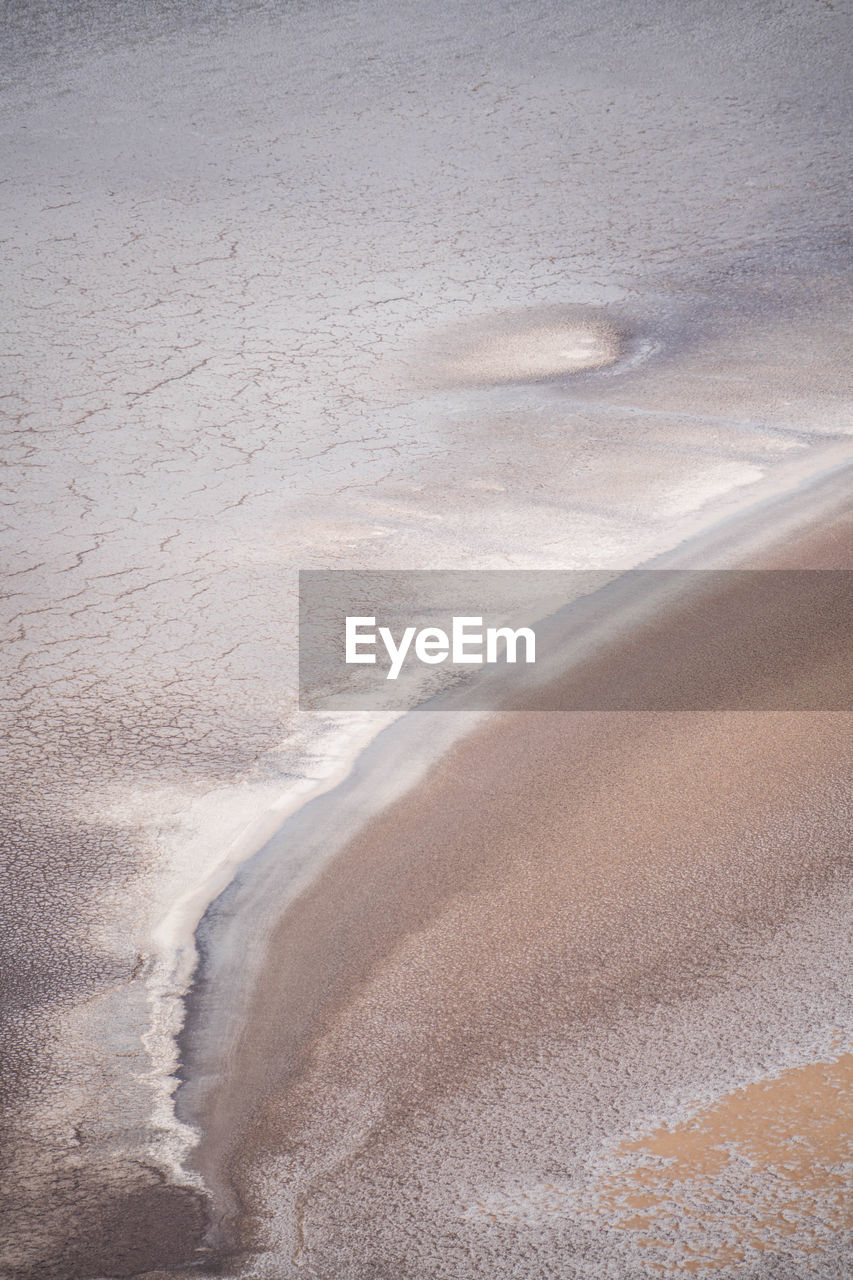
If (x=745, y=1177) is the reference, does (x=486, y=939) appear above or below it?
above

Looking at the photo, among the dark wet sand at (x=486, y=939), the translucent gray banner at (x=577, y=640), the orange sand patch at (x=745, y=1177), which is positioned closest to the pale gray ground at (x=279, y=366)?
the translucent gray banner at (x=577, y=640)

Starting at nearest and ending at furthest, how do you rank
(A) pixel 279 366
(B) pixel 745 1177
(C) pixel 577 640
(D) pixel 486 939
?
(B) pixel 745 1177 < (D) pixel 486 939 < (C) pixel 577 640 < (A) pixel 279 366

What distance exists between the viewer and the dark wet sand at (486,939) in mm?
2686

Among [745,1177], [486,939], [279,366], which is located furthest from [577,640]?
[279,366]

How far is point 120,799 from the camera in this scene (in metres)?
4.18

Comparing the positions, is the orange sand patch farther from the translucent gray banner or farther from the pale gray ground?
the translucent gray banner

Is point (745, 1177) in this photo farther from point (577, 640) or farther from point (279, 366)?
point (279, 366)

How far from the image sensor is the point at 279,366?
8336mm

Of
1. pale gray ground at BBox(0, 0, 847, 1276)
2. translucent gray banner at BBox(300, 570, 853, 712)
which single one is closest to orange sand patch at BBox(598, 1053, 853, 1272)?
pale gray ground at BBox(0, 0, 847, 1276)

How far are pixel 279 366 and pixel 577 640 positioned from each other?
4113 millimetres

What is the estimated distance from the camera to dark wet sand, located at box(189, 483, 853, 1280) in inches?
106

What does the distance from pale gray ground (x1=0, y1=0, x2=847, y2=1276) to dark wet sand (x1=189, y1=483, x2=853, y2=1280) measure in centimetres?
35

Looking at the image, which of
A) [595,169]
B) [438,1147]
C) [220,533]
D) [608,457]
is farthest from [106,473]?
[595,169]

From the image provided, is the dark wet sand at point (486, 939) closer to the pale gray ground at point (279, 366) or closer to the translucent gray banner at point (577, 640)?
the translucent gray banner at point (577, 640)
